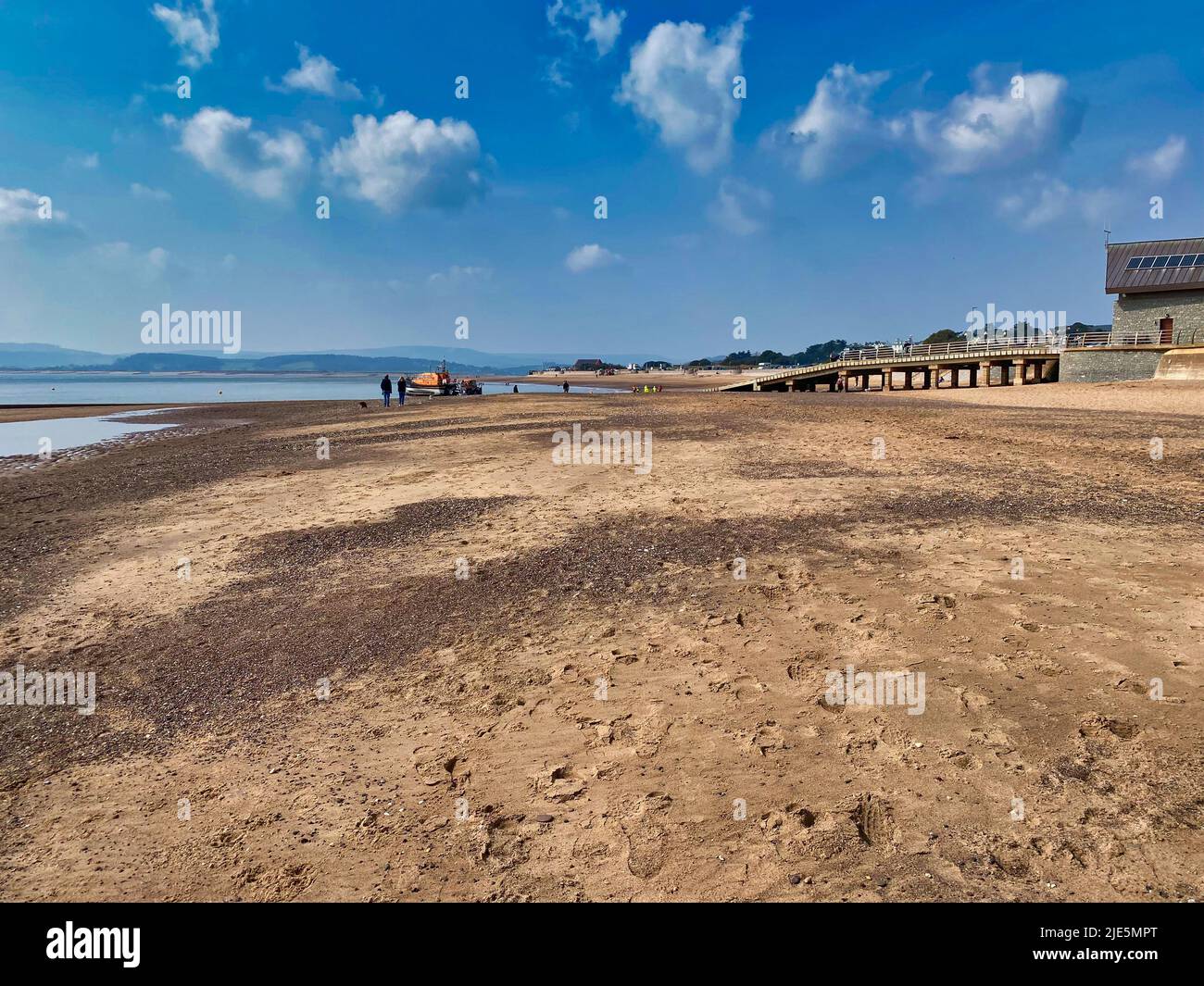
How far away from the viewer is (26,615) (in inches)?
308

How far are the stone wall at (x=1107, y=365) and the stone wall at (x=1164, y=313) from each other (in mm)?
5447

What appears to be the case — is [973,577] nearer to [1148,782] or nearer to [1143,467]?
[1148,782]

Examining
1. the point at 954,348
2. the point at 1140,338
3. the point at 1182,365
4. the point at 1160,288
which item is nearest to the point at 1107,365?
the point at 1140,338

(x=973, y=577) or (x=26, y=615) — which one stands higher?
(x=973, y=577)

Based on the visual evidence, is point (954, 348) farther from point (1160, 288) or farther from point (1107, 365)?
point (1160, 288)

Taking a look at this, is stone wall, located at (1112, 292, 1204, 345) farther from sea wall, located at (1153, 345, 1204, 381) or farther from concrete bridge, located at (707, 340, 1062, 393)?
sea wall, located at (1153, 345, 1204, 381)

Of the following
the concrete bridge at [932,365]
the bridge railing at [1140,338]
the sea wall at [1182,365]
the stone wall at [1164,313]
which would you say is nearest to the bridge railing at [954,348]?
the concrete bridge at [932,365]

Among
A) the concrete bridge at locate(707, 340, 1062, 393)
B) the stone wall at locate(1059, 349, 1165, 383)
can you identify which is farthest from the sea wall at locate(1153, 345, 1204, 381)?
the concrete bridge at locate(707, 340, 1062, 393)

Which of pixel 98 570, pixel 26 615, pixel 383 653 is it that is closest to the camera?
pixel 383 653

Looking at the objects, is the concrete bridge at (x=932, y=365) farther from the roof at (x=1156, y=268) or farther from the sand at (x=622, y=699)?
the sand at (x=622, y=699)

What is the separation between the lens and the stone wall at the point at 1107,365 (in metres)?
39.1

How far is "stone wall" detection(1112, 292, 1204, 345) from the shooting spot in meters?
42.3

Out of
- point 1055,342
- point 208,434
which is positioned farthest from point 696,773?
point 1055,342
